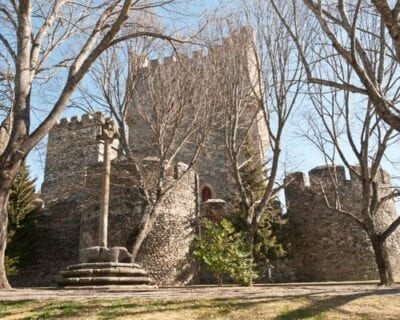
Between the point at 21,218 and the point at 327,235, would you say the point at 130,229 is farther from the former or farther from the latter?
the point at 327,235

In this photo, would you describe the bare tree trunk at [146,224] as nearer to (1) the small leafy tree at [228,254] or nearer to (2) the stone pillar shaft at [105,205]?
(1) the small leafy tree at [228,254]

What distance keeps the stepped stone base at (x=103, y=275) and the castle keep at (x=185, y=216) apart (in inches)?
170

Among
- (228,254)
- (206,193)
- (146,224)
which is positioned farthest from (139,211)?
(206,193)

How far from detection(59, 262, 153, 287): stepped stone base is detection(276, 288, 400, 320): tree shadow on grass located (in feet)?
15.1

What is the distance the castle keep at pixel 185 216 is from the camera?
47.8ft

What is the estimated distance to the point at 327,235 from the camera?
16641 mm

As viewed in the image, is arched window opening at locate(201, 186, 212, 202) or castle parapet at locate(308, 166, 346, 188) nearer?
castle parapet at locate(308, 166, 346, 188)

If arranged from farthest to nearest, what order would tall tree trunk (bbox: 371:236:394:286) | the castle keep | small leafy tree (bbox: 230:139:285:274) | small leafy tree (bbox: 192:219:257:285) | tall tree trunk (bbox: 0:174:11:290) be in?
1. small leafy tree (bbox: 230:139:285:274)
2. the castle keep
3. small leafy tree (bbox: 192:219:257:285)
4. tall tree trunk (bbox: 371:236:394:286)
5. tall tree trunk (bbox: 0:174:11:290)

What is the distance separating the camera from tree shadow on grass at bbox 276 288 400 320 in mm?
4387

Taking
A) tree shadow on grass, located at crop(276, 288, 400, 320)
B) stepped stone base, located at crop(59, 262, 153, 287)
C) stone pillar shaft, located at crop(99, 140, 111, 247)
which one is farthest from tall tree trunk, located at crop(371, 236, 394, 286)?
stone pillar shaft, located at crop(99, 140, 111, 247)

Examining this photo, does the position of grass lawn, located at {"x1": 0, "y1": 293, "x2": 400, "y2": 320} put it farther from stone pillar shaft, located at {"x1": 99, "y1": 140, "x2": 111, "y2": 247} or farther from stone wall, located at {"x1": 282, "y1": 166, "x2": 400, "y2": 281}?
stone wall, located at {"x1": 282, "y1": 166, "x2": 400, "y2": 281}

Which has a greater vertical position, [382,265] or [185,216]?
[185,216]

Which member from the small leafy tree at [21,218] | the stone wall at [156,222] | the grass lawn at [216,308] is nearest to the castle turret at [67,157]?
the small leafy tree at [21,218]

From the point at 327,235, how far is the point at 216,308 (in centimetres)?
1304
